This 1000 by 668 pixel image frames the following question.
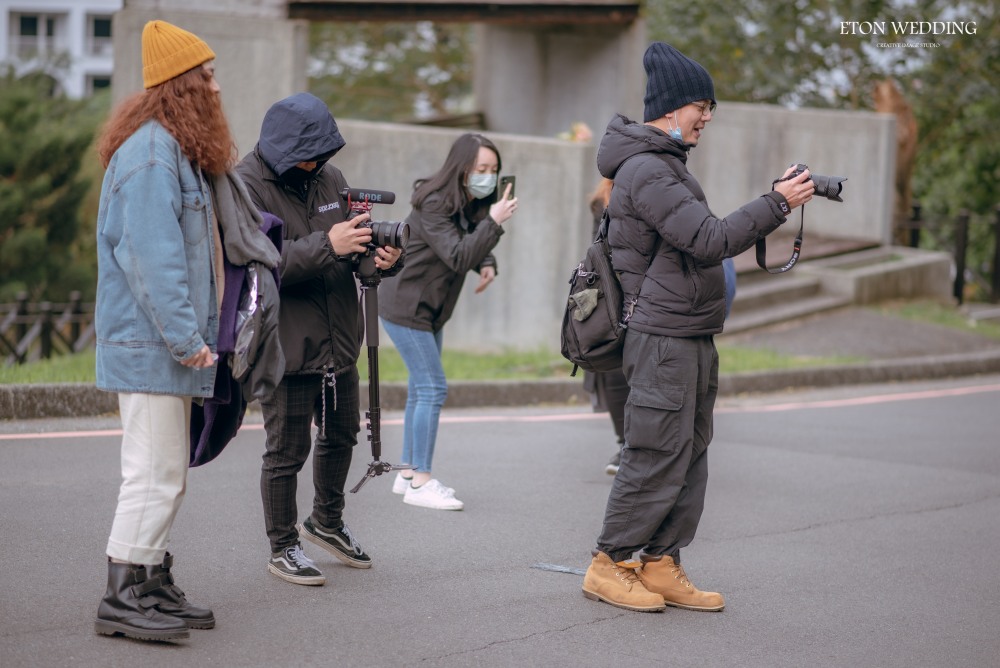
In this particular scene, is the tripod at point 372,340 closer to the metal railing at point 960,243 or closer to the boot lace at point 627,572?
the boot lace at point 627,572

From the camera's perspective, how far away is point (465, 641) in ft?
15.6

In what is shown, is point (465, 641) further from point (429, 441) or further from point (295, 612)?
point (429, 441)

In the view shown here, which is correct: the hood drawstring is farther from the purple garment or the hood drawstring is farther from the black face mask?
the black face mask

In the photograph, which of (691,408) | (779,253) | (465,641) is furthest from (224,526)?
(779,253)

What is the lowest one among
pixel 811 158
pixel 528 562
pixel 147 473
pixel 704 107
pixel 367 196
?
pixel 528 562

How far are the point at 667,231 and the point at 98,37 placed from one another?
72471 mm

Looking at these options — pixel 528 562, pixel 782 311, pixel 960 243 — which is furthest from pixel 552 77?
pixel 528 562

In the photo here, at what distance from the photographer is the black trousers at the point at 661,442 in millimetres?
5047

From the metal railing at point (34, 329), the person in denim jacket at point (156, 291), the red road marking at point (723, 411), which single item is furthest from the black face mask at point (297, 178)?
the metal railing at point (34, 329)

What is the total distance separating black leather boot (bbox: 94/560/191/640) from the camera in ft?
14.6

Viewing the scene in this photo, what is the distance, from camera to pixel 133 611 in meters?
4.49

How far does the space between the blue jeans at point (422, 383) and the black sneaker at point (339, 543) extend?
130 centimetres

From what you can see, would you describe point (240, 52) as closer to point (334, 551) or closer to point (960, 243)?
point (334, 551)

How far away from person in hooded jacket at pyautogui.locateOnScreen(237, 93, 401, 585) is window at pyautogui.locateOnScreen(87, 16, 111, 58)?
70.6 m
